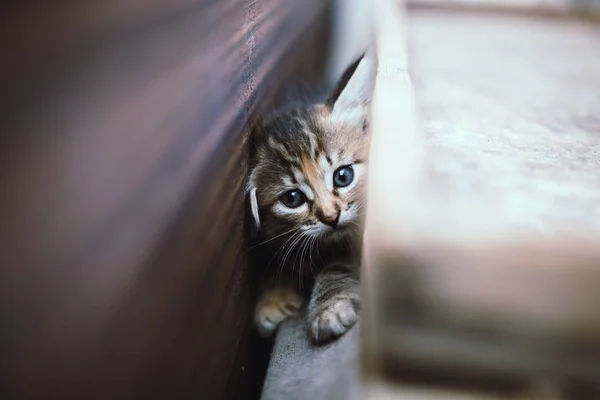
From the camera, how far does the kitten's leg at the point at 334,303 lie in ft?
2.60

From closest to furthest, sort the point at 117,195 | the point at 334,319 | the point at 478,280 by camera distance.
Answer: the point at 117,195 < the point at 478,280 < the point at 334,319

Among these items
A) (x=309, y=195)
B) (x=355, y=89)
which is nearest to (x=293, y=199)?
(x=309, y=195)

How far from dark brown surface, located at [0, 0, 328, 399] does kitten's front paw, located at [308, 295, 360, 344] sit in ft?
0.46

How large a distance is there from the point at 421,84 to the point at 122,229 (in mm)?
805

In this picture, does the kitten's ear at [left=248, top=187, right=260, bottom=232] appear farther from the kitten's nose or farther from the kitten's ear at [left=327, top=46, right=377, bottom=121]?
the kitten's ear at [left=327, top=46, right=377, bottom=121]

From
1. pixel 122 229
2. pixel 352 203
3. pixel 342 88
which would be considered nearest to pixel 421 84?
pixel 342 88

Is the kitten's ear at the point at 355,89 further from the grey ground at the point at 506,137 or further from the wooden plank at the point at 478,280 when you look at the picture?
the wooden plank at the point at 478,280

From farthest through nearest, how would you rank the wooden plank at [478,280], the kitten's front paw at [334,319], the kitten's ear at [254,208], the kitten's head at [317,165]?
1. the kitten's head at [317,165]
2. the kitten's ear at [254,208]
3. the kitten's front paw at [334,319]
4. the wooden plank at [478,280]

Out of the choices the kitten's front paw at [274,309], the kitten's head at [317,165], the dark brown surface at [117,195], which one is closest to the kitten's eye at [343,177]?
the kitten's head at [317,165]

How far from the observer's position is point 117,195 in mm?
443

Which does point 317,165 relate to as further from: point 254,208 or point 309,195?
point 254,208

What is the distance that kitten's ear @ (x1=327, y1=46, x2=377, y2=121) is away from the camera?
3.61 ft

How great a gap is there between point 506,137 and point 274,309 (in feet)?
1.64

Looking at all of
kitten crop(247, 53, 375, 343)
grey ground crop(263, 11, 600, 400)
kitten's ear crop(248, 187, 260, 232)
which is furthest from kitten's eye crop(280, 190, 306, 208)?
grey ground crop(263, 11, 600, 400)
